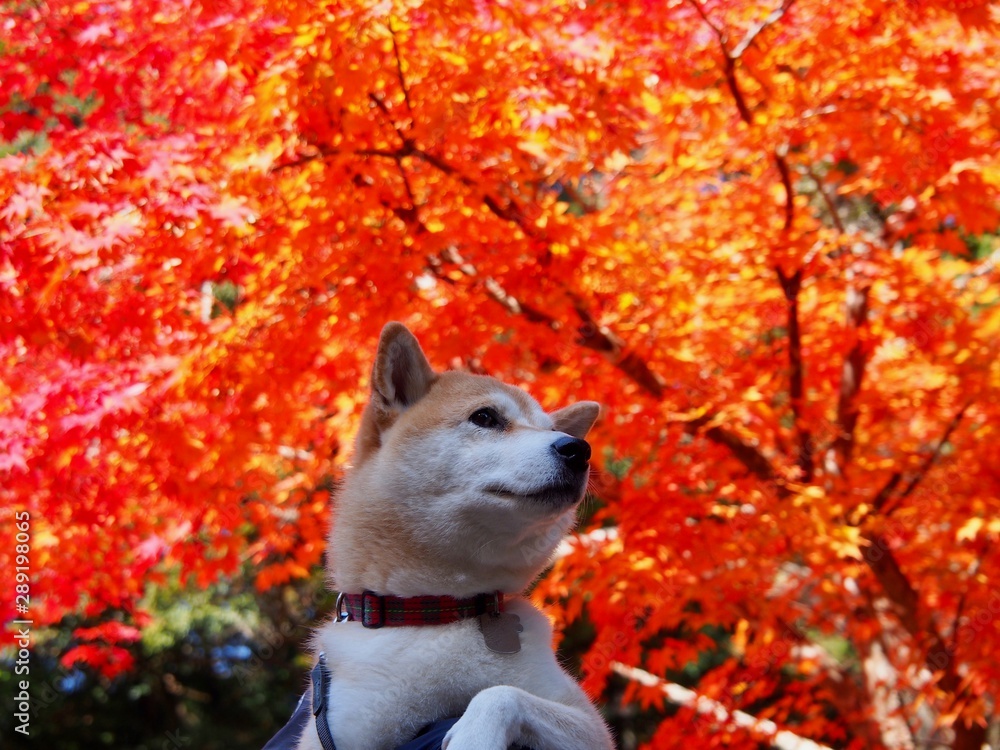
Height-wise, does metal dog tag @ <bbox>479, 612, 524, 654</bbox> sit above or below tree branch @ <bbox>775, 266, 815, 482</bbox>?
above

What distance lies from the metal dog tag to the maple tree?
237cm

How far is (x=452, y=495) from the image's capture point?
7.21 ft

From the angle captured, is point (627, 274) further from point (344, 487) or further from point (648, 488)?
point (344, 487)

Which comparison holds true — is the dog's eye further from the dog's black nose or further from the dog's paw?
the dog's paw

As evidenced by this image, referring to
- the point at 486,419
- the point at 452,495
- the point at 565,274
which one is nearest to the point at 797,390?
the point at 565,274

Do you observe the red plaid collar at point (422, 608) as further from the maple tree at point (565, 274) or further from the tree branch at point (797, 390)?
the tree branch at point (797, 390)

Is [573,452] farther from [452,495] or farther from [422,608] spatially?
[422,608]

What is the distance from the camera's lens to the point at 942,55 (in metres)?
4.82

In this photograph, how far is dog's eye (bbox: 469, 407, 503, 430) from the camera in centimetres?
238

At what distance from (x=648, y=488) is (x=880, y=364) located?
261 centimetres

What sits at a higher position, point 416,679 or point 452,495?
point 452,495

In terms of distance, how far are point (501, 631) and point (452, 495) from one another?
371 mm

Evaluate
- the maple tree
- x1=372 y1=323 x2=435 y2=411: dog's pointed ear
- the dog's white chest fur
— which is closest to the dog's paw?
the dog's white chest fur


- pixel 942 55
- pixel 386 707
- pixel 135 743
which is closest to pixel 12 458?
pixel 386 707
